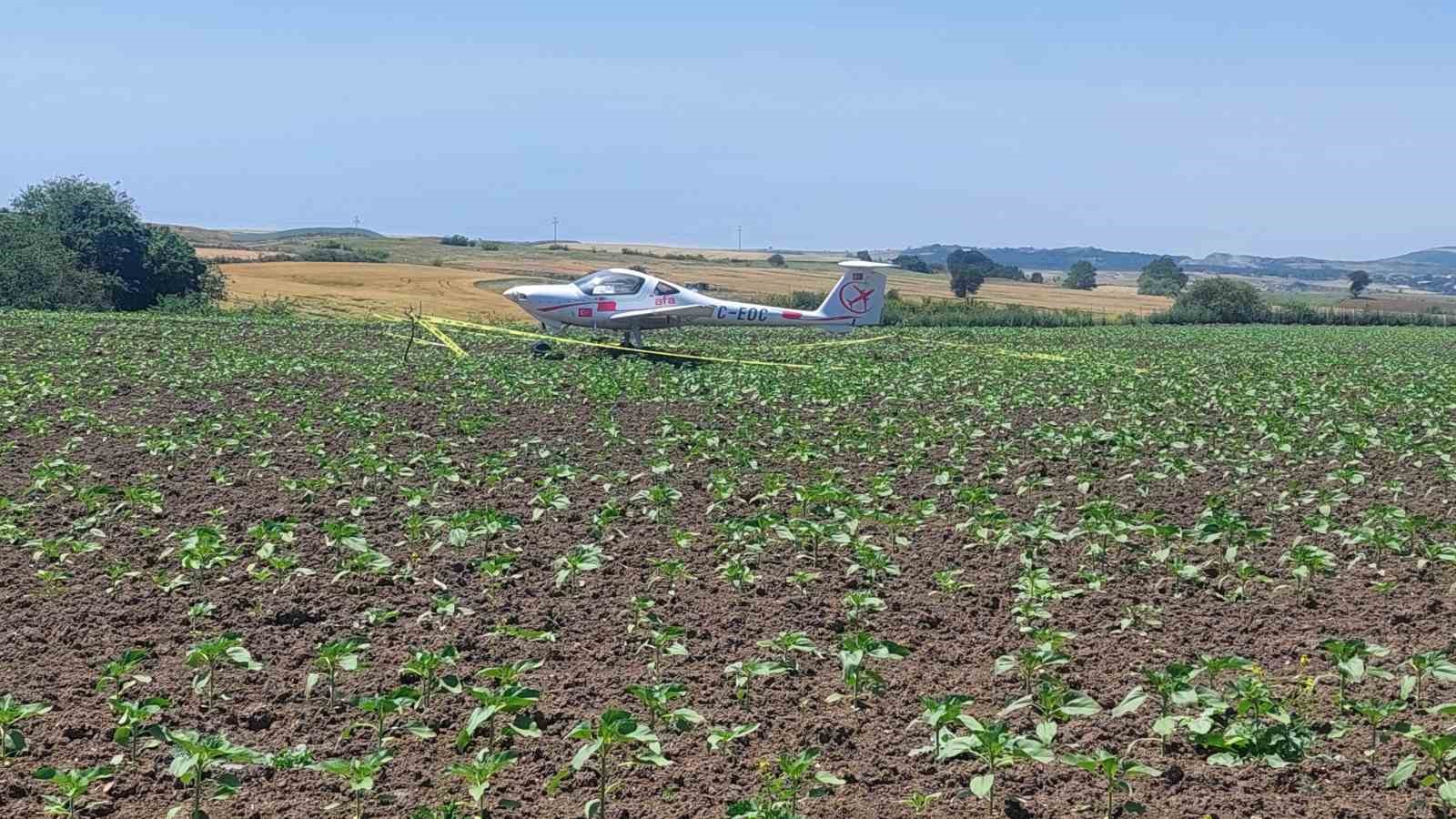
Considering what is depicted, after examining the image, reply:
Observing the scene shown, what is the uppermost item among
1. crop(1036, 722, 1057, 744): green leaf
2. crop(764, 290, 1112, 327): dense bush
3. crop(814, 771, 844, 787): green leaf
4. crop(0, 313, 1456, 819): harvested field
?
crop(1036, 722, 1057, 744): green leaf

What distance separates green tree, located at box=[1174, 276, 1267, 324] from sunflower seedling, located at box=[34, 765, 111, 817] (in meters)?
66.3

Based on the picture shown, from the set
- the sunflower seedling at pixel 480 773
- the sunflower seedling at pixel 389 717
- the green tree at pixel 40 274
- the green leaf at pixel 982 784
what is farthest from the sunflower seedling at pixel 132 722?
the green tree at pixel 40 274

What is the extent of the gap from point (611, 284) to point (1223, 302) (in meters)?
51.1

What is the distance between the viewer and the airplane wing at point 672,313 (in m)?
24.9

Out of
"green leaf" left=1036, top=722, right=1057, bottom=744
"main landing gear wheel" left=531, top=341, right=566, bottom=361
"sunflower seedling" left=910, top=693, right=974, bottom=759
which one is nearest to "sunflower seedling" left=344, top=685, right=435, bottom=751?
"sunflower seedling" left=910, top=693, right=974, bottom=759

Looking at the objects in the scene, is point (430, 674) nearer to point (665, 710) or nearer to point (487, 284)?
point (665, 710)

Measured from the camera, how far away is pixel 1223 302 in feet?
218

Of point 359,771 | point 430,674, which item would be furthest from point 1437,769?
point 430,674

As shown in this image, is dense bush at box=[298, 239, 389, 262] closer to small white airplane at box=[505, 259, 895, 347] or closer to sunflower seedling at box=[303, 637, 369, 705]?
small white airplane at box=[505, 259, 895, 347]

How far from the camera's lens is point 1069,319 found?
58.6 meters

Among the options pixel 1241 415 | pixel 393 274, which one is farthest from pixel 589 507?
pixel 393 274

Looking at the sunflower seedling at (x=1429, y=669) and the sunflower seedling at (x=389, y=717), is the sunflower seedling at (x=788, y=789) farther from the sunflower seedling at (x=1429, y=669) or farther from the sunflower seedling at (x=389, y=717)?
the sunflower seedling at (x=1429, y=669)

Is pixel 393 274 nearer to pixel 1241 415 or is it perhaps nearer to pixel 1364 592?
pixel 1241 415

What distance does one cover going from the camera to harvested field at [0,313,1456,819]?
15.8ft
